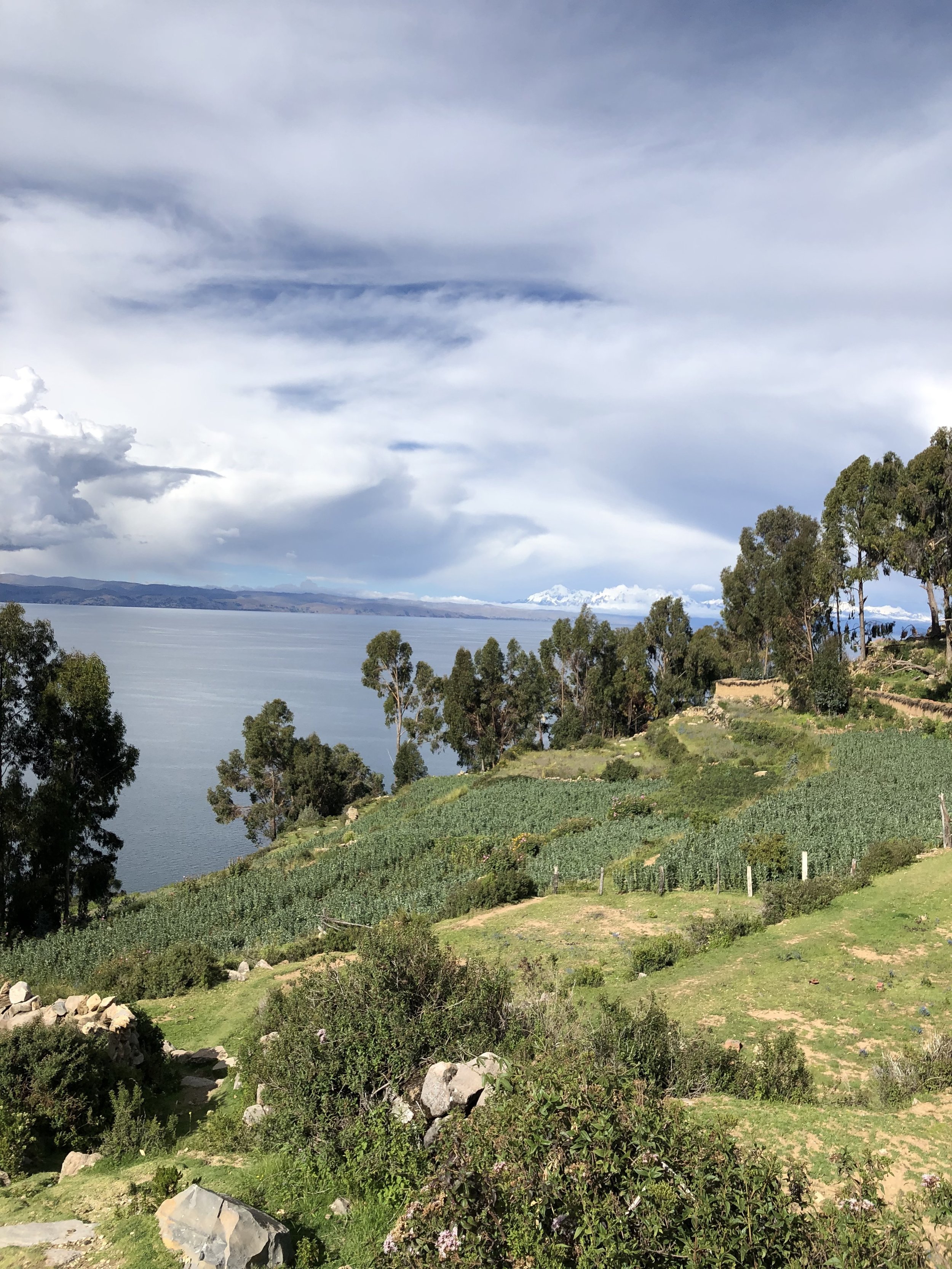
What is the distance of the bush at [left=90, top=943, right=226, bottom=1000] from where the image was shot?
58.1ft

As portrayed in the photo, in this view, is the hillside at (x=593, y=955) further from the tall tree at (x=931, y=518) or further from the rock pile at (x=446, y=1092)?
the tall tree at (x=931, y=518)

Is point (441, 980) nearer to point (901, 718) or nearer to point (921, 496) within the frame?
point (901, 718)

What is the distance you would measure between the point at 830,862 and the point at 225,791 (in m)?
46.0

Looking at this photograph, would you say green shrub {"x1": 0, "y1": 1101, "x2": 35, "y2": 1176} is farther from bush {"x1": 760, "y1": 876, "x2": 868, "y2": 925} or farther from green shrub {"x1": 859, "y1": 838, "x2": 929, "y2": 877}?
green shrub {"x1": 859, "y1": 838, "x2": 929, "y2": 877}

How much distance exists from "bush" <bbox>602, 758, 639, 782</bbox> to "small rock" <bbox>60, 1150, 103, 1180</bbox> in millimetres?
36966

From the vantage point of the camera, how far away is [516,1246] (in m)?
5.14

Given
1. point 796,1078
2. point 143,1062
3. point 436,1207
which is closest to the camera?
point 436,1207

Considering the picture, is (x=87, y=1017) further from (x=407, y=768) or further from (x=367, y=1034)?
(x=407, y=768)

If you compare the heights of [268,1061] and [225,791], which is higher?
[268,1061]

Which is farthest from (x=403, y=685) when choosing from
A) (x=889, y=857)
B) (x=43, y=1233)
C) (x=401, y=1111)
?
(x=43, y=1233)

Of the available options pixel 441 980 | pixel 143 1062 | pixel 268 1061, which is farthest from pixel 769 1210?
pixel 143 1062

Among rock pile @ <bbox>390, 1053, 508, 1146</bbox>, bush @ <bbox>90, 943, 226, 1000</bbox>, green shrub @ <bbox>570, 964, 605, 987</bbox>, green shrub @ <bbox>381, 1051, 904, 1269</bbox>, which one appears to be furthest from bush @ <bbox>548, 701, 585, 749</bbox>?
green shrub @ <bbox>381, 1051, 904, 1269</bbox>

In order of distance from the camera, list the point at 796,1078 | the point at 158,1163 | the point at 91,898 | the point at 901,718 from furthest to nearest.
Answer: the point at 901,718 < the point at 91,898 < the point at 796,1078 < the point at 158,1163

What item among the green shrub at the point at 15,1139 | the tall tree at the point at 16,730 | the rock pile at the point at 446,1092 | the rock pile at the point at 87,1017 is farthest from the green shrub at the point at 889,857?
the tall tree at the point at 16,730
